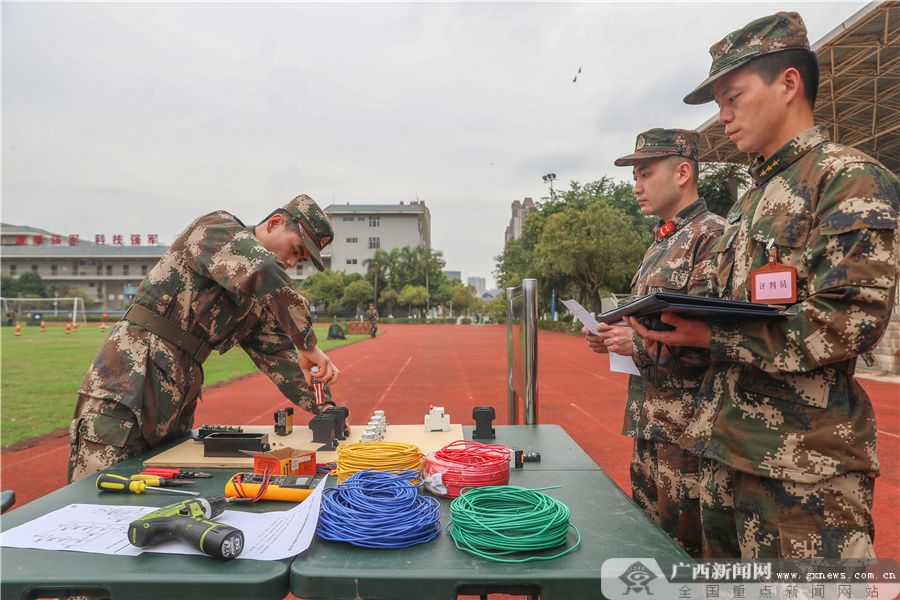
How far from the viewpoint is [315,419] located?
1.99 m

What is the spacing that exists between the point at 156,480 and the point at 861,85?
20534mm

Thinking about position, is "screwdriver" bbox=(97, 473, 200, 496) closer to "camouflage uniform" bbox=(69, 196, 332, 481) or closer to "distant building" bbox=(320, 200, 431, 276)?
"camouflage uniform" bbox=(69, 196, 332, 481)

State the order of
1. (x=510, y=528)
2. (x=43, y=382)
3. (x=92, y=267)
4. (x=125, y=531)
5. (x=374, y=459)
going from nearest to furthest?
1. (x=510, y=528)
2. (x=125, y=531)
3. (x=374, y=459)
4. (x=43, y=382)
5. (x=92, y=267)

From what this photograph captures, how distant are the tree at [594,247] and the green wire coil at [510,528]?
72.7ft

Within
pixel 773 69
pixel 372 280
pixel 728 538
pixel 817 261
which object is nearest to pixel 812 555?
pixel 728 538

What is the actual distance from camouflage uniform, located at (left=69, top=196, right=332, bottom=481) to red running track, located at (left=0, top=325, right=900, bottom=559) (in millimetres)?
3028

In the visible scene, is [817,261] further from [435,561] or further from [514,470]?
[435,561]

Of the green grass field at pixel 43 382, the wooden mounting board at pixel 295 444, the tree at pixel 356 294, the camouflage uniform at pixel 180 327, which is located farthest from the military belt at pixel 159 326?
the tree at pixel 356 294

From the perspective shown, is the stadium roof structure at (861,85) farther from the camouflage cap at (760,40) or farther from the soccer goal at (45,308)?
the soccer goal at (45,308)

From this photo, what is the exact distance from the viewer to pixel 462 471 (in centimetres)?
147

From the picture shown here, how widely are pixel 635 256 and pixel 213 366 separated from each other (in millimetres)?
17477

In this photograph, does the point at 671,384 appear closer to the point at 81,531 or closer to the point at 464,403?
the point at 81,531

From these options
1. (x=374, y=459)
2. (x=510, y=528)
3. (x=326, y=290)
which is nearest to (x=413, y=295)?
(x=326, y=290)

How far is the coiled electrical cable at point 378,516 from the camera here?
1113mm
